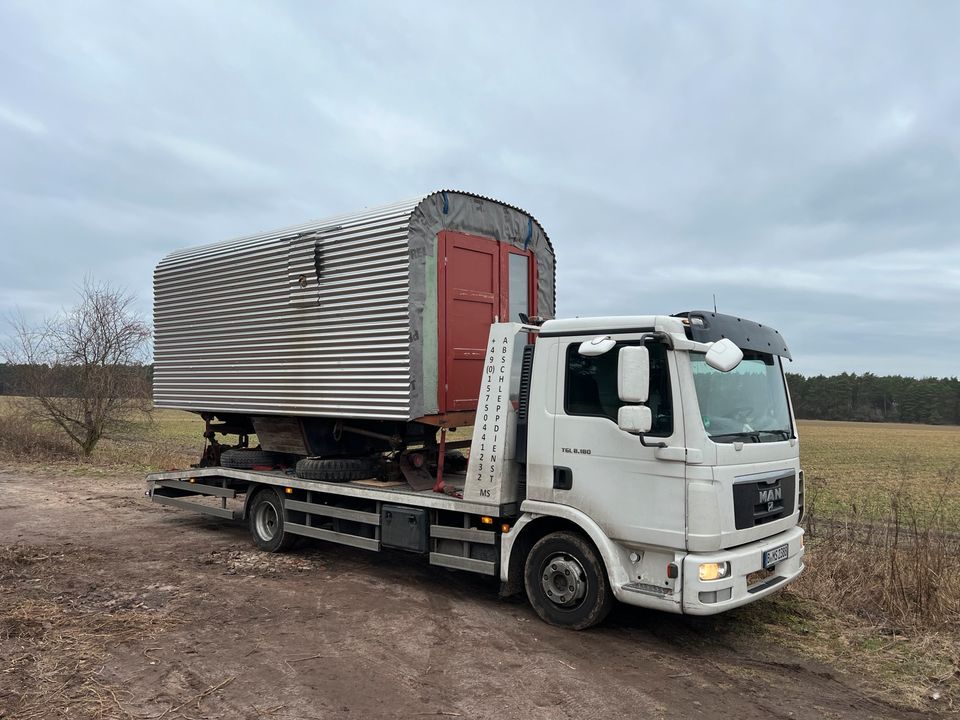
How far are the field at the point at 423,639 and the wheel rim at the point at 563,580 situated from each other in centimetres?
28

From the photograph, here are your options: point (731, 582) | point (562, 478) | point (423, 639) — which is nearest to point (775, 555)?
point (731, 582)

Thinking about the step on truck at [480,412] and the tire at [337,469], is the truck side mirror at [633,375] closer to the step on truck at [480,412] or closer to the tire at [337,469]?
the step on truck at [480,412]

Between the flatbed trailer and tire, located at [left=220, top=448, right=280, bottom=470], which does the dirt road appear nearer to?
the flatbed trailer

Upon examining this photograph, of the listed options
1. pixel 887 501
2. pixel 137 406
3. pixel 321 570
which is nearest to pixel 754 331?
pixel 321 570

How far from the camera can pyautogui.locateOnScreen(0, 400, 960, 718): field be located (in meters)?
4.58

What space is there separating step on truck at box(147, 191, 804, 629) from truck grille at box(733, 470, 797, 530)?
0.06 feet

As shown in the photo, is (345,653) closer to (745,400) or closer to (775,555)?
(775,555)

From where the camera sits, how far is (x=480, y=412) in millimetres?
6500

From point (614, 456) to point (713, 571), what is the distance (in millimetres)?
1079

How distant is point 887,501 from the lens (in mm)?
14062

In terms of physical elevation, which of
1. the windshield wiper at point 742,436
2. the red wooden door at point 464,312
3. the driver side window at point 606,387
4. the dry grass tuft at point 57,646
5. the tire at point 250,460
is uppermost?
the red wooden door at point 464,312

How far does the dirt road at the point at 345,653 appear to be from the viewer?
4473 millimetres

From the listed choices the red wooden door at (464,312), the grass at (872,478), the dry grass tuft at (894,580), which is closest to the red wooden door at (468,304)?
the red wooden door at (464,312)

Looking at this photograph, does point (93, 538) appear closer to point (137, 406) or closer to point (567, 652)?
point (567, 652)
